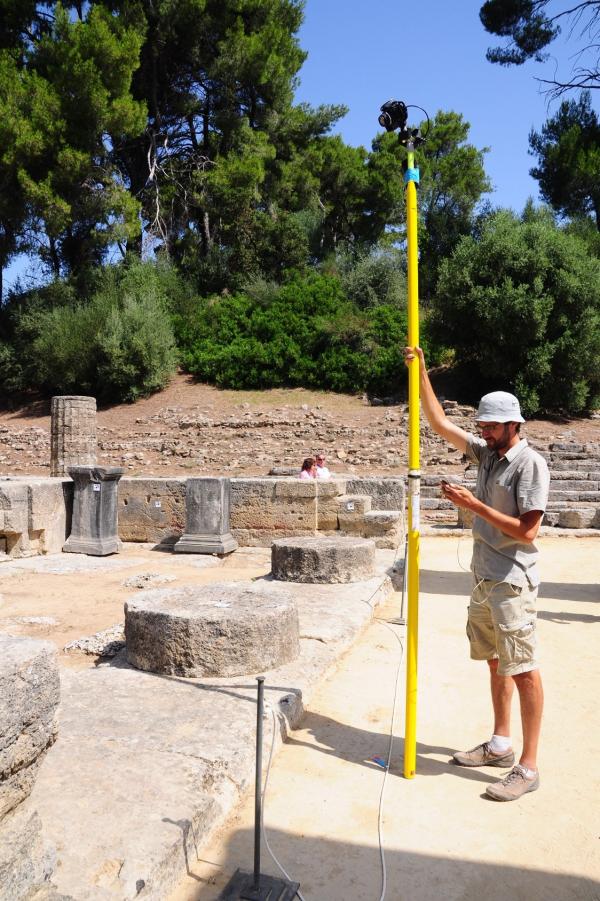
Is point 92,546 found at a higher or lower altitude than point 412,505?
lower

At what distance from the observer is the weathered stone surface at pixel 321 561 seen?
21.0 feet

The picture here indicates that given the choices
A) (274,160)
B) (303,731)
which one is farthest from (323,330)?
(303,731)

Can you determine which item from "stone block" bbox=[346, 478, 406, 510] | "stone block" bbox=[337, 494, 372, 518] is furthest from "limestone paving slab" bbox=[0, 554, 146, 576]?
"stone block" bbox=[346, 478, 406, 510]

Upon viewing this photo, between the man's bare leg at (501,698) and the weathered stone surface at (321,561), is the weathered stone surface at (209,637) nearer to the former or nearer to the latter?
the man's bare leg at (501,698)

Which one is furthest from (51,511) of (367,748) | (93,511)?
(367,748)

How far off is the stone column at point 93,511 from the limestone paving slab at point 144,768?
5151 millimetres

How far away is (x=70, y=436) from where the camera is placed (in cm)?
1237

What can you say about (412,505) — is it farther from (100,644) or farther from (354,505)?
(354,505)

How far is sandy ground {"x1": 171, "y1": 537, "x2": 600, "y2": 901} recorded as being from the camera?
2.33 metres

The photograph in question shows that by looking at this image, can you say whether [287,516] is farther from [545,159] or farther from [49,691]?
[545,159]

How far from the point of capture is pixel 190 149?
3020 cm

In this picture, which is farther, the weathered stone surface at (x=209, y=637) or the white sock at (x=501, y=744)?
the weathered stone surface at (x=209, y=637)

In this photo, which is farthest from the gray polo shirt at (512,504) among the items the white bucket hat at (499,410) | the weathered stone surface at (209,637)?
the weathered stone surface at (209,637)

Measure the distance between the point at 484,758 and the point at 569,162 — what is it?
25877 millimetres
